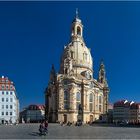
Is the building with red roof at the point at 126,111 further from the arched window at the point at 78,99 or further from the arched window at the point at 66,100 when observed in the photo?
the arched window at the point at 66,100

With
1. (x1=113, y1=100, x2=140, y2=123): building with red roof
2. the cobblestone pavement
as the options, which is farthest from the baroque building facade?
the cobblestone pavement

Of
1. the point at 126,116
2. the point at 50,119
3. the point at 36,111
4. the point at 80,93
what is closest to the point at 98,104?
the point at 80,93

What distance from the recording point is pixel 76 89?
10950 cm

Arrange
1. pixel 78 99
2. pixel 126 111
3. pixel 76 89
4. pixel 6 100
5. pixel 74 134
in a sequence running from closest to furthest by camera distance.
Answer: pixel 74 134 → pixel 6 100 → pixel 78 99 → pixel 76 89 → pixel 126 111

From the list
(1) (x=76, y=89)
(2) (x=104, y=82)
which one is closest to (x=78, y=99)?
(1) (x=76, y=89)

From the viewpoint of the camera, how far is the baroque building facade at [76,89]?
4210 inches

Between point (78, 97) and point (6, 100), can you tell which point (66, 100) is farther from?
point (6, 100)

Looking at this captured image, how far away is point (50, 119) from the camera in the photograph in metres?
113

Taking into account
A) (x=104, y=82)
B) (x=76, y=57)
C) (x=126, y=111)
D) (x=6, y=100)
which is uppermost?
(x=76, y=57)

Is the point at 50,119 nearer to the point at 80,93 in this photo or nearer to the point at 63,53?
the point at 80,93

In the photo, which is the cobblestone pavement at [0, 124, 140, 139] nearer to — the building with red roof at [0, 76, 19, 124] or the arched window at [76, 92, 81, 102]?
the building with red roof at [0, 76, 19, 124]

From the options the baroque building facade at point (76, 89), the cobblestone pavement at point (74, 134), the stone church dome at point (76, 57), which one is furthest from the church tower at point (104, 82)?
the cobblestone pavement at point (74, 134)

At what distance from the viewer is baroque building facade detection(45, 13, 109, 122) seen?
106938mm

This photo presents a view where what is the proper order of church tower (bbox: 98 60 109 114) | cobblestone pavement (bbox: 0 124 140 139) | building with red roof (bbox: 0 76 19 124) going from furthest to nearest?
church tower (bbox: 98 60 109 114), building with red roof (bbox: 0 76 19 124), cobblestone pavement (bbox: 0 124 140 139)
